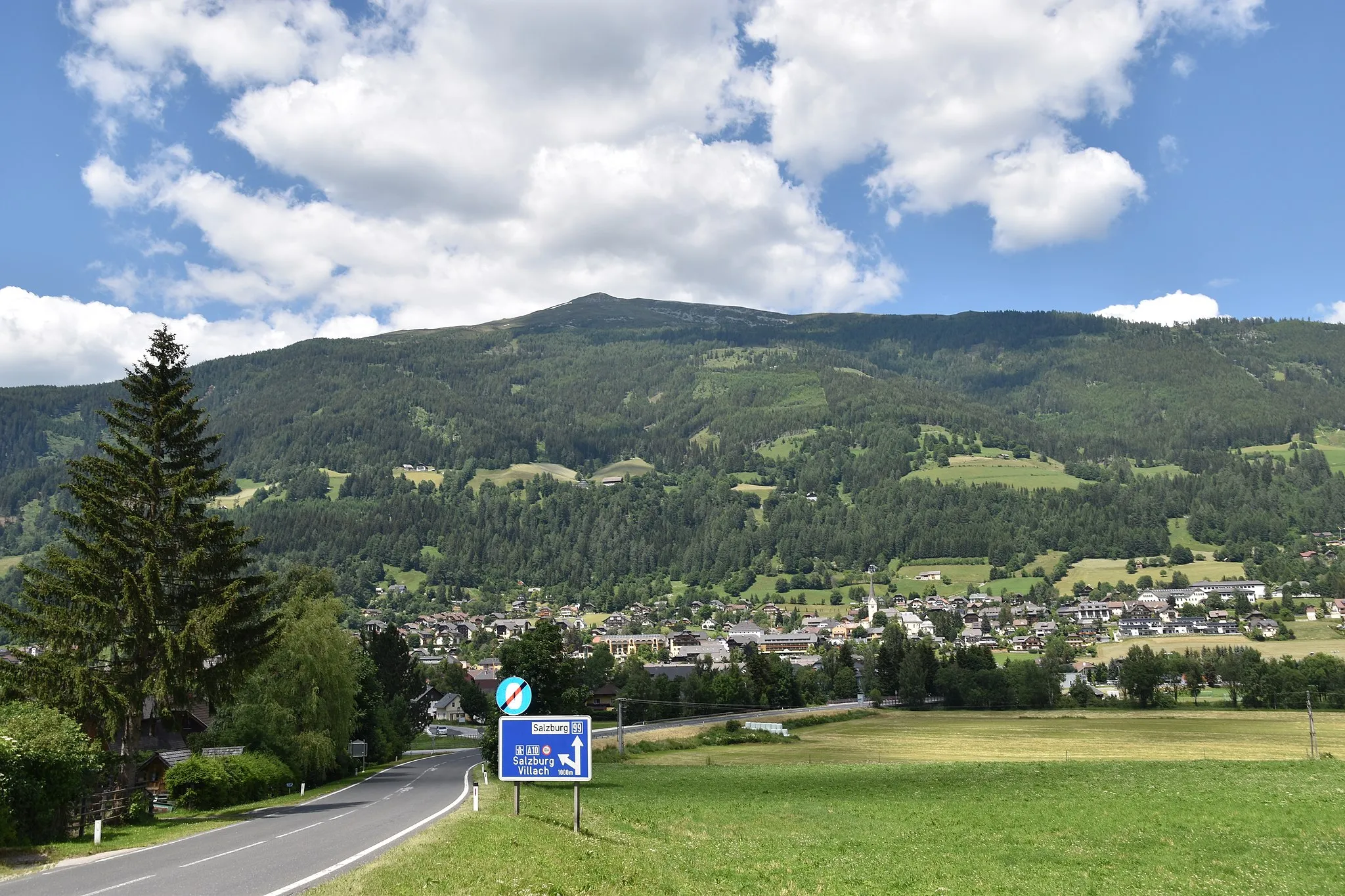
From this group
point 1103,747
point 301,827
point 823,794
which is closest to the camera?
point 301,827

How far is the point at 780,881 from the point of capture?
19469 mm

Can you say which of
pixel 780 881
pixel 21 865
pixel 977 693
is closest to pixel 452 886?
pixel 780 881

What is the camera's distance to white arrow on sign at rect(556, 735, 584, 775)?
63.6 ft

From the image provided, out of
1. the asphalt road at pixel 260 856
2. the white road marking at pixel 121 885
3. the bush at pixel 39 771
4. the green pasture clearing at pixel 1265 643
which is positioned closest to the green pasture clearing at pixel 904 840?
the asphalt road at pixel 260 856

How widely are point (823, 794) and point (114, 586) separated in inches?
1198

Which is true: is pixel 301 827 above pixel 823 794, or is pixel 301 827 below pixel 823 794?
above

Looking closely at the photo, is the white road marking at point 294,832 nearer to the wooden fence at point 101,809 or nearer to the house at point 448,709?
the wooden fence at point 101,809

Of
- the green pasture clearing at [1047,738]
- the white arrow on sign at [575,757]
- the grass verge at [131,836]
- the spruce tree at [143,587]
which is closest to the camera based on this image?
the white arrow on sign at [575,757]

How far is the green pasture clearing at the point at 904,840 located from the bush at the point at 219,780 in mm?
12879

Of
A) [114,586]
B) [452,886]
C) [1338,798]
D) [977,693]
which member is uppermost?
[114,586]

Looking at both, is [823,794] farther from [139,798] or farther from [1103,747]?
[1103,747]

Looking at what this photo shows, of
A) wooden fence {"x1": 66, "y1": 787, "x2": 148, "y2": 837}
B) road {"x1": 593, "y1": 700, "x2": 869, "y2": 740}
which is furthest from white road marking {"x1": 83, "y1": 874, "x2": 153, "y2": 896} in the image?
road {"x1": 593, "y1": 700, "x2": 869, "y2": 740}

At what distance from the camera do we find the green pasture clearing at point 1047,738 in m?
68.0

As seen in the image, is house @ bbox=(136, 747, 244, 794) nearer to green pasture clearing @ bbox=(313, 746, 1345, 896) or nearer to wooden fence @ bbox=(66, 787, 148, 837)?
wooden fence @ bbox=(66, 787, 148, 837)
